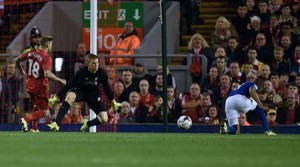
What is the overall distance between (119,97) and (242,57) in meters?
2.81

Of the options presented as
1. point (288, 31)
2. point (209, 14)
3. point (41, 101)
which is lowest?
point (41, 101)

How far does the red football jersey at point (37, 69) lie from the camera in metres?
20.6

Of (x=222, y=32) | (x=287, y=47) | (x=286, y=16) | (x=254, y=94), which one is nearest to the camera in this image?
(x=254, y=94)

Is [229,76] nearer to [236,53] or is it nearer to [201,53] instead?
[236,53]

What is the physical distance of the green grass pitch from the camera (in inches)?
446

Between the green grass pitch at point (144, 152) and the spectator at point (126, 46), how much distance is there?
903 cm

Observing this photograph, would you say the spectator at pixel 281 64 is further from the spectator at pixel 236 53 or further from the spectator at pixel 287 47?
the spectator at pixel 236 53

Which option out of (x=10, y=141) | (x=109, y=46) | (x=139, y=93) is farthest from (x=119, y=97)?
(x=10, y=141)

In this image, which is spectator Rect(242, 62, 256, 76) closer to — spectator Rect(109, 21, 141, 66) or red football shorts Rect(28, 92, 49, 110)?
spectator Rect(109, 21, 141, 66)

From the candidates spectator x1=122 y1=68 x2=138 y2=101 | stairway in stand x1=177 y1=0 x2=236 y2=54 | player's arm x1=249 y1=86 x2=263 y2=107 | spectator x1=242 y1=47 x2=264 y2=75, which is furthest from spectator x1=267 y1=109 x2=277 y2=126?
stairway in stand x1=177 y1=0 x2=236 y2=54

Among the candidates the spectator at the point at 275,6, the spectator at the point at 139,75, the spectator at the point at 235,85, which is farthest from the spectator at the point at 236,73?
the spectator at the point at 275,6

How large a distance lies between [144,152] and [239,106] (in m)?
8.05

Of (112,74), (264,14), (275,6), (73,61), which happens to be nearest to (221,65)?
(264,14)

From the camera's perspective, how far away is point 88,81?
2083 centimetres
